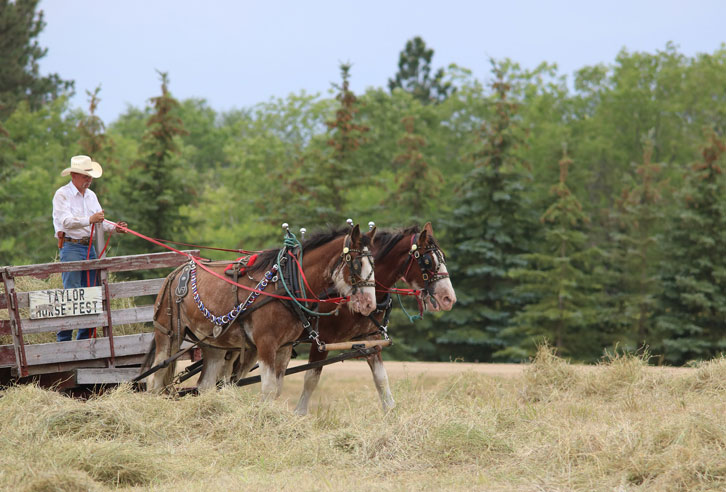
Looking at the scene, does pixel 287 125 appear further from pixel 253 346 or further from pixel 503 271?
pixel 253 346

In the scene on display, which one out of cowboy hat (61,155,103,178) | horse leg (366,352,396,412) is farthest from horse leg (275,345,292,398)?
cowboy hat (61,155,103,178)

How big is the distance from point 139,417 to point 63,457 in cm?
126

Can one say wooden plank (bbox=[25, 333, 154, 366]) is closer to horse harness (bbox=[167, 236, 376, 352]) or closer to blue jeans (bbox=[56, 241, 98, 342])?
blue jeans (bbox=[56, 241, 98, 342])

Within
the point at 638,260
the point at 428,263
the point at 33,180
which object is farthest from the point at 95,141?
Answer: the point at 428,263

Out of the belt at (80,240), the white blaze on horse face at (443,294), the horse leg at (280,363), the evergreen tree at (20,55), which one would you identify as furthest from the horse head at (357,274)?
the evergreen tree at (20,55)

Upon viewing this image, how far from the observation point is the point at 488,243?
2680cm

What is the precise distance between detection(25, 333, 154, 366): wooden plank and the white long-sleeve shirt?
4.22ft

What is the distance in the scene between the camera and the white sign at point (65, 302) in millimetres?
8555

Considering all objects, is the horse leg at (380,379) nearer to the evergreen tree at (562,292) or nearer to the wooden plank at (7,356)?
the wooden plank at (7,356)

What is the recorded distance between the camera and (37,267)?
8.48 meters

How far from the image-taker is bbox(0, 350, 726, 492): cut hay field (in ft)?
19.4

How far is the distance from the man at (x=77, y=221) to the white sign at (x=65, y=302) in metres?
0.24

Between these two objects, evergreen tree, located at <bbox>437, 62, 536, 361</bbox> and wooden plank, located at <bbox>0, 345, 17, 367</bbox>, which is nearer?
wooden plank, located at <bbox>0, 345, 17, 367</bbox>

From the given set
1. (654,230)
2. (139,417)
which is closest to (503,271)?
(654,230)
